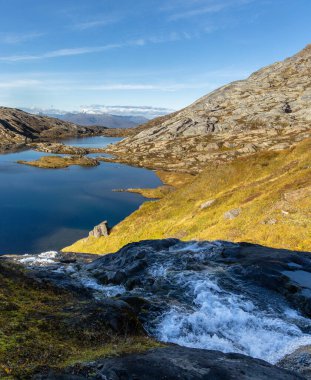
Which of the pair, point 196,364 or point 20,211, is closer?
point 196,364

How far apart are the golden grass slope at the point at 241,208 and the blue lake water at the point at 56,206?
20.2 metres

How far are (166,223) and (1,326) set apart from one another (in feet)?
183

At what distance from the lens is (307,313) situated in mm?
28047

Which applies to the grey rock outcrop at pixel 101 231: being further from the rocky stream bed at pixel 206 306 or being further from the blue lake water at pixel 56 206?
the rocky stream bed at pixel 206 306

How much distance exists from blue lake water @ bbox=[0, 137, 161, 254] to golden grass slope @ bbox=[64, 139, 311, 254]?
20.2 m

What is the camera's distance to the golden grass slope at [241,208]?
4869cm

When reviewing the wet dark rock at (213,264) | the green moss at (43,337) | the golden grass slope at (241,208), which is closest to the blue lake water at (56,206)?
the golden grass slope at (241,208)

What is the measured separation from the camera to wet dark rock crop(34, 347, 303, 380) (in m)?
13.3

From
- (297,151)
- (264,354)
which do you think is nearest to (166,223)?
(297,151)

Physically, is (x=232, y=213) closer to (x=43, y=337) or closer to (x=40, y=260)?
(x=40, y=260)

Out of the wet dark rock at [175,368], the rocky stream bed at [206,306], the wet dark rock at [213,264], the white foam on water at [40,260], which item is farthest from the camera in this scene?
the white foam on water at [40,260]

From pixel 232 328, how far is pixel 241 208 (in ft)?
113

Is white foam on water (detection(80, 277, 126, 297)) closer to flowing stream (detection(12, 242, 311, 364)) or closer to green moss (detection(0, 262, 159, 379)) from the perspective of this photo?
flowing stream (detection(12, 242, 311, 364))

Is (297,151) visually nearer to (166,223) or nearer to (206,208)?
(206,208)
